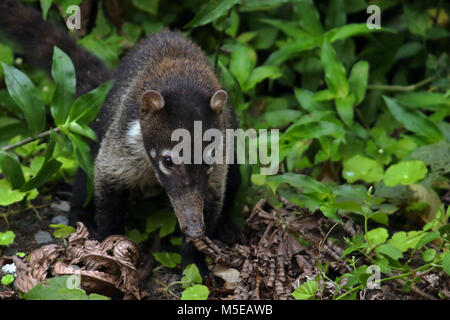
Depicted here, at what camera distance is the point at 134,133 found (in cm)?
459

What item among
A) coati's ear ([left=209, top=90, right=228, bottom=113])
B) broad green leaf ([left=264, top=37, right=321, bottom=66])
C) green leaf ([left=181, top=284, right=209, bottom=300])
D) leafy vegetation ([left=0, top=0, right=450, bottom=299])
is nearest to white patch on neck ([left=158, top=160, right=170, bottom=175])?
coati's ear ([left=209, top=90, right=228, bottom=113])

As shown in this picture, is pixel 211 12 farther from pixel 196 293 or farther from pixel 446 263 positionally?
pixel 446 263

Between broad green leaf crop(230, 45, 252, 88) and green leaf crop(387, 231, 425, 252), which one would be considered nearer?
green leaf crop(387, 231, 425, 252)

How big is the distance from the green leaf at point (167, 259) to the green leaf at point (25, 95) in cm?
134

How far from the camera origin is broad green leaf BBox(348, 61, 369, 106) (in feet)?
19.6

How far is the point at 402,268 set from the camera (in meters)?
4.22

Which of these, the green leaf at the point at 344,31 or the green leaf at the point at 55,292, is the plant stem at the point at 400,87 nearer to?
the green leaf at the point at 344,31

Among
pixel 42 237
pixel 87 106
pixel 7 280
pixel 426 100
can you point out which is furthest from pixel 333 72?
pixel 7 280

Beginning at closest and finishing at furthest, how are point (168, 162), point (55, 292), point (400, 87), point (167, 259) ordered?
point (55, 292) → point (168, 162) → point (167, 259) → point (400, 87)

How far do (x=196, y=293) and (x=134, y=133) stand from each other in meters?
1.25

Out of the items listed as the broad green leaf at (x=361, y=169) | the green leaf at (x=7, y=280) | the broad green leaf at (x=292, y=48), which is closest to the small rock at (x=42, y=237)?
the green leaf at (x=7, y=280)

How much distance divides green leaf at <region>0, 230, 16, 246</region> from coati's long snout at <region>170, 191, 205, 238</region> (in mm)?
1358

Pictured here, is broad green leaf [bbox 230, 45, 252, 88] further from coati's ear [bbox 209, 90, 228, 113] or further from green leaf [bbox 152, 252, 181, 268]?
green leaf [bbox 152, 252, 181, 268]

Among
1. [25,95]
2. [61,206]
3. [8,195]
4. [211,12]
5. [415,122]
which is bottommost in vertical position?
[61,206]
